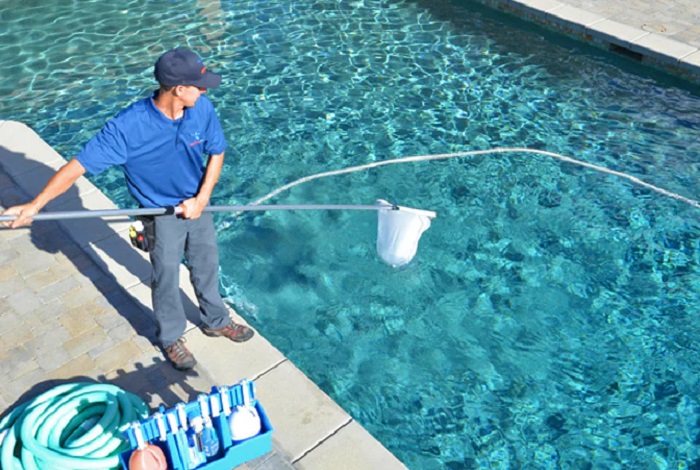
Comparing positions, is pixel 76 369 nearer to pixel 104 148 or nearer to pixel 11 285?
pixel 11 285

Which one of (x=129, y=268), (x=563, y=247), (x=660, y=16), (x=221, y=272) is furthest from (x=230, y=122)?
(x=660, y=16)

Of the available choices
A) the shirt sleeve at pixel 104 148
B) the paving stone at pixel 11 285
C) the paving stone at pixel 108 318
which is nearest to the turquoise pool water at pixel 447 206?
the paving stone at pixel 108 318

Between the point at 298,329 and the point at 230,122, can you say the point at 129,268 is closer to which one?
the point at 298,329

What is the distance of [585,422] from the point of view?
15.6 feet

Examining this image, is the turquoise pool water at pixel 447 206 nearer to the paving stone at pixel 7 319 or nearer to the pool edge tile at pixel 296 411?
the pool edge tile at pixel 296 411

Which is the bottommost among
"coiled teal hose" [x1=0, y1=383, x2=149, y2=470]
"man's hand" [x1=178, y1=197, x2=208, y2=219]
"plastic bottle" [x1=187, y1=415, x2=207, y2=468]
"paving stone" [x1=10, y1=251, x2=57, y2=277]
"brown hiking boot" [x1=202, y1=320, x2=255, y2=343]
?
"brown hiking boot" [x1=202, y1=320, x2=255, y2=343]

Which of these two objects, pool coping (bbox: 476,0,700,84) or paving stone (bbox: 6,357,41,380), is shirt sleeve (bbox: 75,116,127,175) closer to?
paving stone (bbox: 6,357,41,380)

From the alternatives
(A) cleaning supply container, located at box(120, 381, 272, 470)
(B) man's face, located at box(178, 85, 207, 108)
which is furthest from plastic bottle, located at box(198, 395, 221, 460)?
(B) man's face, located at box(178, 85, 207, 108)

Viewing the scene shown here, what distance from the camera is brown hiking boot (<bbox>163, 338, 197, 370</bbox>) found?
4438mm

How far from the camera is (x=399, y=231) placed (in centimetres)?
553

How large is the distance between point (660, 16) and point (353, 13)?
4.27m

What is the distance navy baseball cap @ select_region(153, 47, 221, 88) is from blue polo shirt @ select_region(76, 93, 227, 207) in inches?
9.8

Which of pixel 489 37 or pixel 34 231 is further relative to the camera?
pixel 489 37

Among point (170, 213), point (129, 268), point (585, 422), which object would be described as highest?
point (170, 213)
